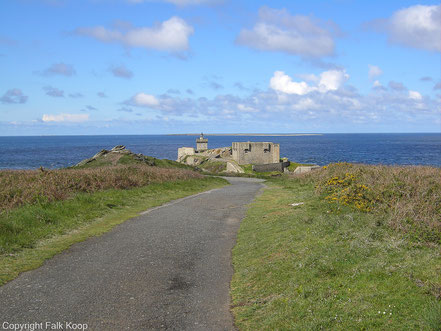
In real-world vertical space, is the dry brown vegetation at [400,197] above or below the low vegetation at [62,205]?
above

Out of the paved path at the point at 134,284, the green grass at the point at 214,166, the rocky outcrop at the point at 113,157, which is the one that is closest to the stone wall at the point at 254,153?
the green grass at the point at 214,166

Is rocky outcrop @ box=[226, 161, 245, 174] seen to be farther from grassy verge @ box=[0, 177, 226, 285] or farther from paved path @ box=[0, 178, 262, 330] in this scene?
paved path @ box=[0, 178, 262, 330]

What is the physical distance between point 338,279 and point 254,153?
62876mm

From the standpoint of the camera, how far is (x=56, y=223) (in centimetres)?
1475

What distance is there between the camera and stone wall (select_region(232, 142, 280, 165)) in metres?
69.6

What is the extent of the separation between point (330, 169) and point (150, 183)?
1302 centimetres

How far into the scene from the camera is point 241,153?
69.4m

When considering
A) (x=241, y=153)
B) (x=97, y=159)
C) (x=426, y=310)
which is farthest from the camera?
(x=241, y=153)

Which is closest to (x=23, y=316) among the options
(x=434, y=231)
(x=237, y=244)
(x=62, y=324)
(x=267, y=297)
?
(x=62, y=324)

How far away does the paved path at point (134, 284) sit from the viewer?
729 centimetres

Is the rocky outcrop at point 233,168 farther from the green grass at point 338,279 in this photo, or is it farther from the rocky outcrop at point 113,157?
the green grass at point 338,279

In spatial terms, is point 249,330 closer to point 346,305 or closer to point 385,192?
point 346,305

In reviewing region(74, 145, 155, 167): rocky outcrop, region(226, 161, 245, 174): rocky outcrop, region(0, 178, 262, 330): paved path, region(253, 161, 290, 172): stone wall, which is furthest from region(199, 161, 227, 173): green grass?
region(0, 178, 262, 330): paved path

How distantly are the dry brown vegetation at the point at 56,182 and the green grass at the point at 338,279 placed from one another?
11.3 meters
